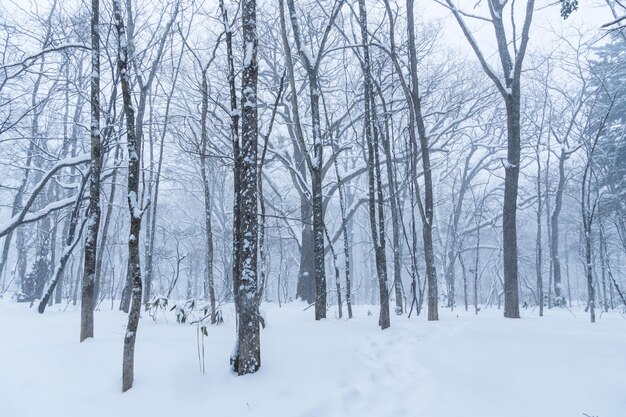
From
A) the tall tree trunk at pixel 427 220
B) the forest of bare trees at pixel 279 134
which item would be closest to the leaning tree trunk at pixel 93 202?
the forest of bare trees at pixel 279 134

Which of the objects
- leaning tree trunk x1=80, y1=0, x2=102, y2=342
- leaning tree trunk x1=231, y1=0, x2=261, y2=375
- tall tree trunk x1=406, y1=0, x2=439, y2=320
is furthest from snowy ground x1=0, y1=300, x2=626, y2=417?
tall tree trunk x1=406, y1=0, x2=439, y2=320

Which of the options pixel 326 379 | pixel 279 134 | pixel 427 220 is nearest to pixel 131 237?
pixel 326 379

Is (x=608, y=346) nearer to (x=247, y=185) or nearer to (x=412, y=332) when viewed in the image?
(x=412, y=332)

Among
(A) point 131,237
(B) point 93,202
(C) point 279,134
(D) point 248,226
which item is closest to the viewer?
(A) point 131,237

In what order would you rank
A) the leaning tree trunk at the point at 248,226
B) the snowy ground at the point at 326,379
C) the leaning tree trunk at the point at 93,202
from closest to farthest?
the snowy ground at the point at 326,379
the leaning tree trunk at the point at 248,226
the leaning tree trunk at the point at 93,202

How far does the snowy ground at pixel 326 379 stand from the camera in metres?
3.02

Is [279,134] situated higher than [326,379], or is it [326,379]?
[279,134]

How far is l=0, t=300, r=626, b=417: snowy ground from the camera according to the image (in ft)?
9.91

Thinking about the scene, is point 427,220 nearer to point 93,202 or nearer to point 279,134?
point 93,202

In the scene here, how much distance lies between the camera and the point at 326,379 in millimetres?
3658

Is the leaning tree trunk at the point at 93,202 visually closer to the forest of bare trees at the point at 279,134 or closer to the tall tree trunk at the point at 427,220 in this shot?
the forest of bare trees at the point at 279,134

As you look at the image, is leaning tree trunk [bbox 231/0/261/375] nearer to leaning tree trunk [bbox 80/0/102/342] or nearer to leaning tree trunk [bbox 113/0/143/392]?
leaning tree trunk [bbox 113/0/143/392]

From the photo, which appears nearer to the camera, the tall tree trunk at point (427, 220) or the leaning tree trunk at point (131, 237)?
the leaning tree trunk at point (131, 237)

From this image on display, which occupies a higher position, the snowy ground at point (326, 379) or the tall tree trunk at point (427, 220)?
the tall tree trunk at point (427, 220)
